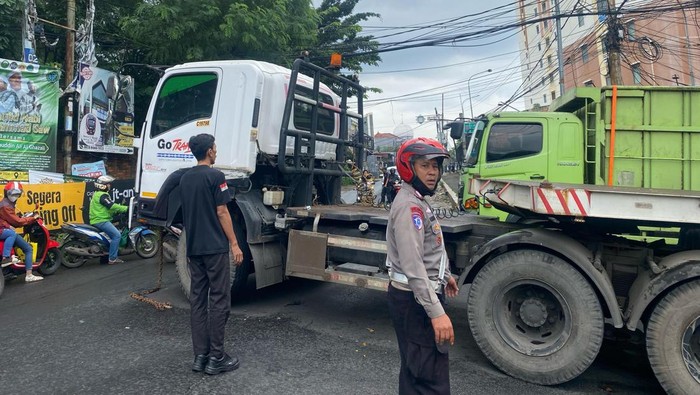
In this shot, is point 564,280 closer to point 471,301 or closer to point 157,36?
point 471,301

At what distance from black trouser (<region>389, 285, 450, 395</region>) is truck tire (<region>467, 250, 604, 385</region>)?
→ 1419mm

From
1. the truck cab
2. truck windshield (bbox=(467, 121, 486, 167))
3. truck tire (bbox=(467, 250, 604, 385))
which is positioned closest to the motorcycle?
truck windshield (bbox=(467, 121, 486, 167))

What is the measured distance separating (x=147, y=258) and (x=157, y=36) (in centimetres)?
513

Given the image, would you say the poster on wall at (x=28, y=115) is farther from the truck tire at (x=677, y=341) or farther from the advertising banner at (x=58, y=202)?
the truck tire at (x=677, y=341)

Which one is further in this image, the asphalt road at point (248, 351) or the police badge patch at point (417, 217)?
the asphalt road at point (248, 351)

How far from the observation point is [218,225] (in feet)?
12.0

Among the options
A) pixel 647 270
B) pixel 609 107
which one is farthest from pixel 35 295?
pixel 609 107

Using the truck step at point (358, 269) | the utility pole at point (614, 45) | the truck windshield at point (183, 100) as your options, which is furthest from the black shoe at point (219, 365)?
the utility pole at point (614, 45)

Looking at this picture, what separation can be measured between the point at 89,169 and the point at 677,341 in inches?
471

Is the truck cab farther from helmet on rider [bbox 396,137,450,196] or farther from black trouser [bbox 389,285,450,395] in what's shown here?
black trouser [bbox 389,285,450,395]

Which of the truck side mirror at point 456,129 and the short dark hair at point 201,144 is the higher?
the truck side mirror at point 456,129

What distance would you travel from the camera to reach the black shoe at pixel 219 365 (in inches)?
137

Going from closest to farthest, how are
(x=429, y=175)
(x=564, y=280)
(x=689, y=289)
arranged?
1. (x=429, y=175)
2. (x=689, y=289)
3. (x=564, y=280)

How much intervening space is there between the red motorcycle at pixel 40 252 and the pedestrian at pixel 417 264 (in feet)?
20.8
